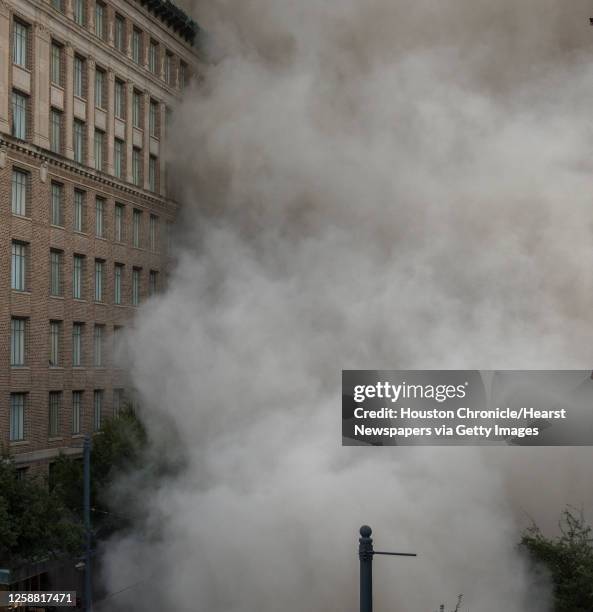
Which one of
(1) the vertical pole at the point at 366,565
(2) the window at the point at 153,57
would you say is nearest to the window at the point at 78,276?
(2) the window at the point at 153,57

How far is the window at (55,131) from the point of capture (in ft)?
146

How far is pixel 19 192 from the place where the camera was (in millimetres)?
42281

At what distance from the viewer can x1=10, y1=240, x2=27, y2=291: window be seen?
4172cm

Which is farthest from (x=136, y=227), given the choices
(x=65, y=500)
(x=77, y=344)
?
(x=65, y=500)

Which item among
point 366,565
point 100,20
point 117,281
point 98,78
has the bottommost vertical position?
point 366,565

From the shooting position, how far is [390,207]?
96.5 ft

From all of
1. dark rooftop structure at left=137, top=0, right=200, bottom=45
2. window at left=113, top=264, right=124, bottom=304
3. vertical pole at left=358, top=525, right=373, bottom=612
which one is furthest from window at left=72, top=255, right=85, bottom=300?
vertical pole at left=358, top=525, right=373, bottom=612

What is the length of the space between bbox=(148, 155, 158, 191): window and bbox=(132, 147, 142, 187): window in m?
0.66

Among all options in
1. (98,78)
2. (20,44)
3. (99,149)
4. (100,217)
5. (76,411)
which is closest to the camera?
(20,44)

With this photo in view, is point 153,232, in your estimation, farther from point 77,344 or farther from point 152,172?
point 77,344

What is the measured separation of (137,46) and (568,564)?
117 ft

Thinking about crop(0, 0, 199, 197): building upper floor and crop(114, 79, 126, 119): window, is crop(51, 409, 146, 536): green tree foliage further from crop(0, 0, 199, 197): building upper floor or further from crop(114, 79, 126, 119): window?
crop(114, 79, 126, 119): window

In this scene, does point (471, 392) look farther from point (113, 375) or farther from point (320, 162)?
point (113, 375)

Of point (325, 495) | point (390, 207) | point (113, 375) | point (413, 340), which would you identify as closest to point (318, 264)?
point (390, 207)
